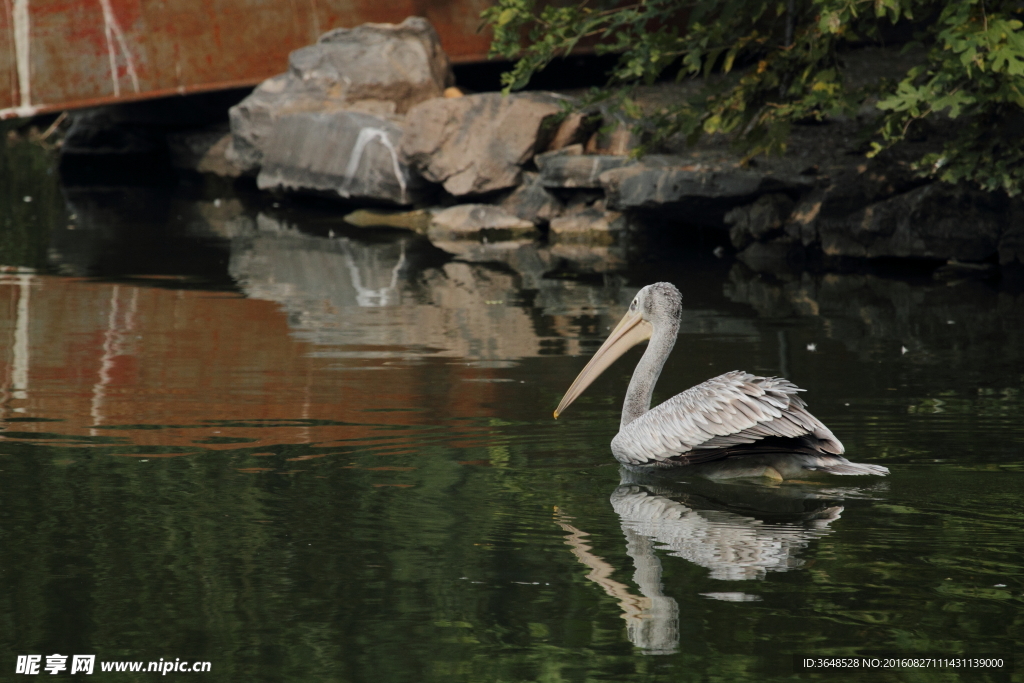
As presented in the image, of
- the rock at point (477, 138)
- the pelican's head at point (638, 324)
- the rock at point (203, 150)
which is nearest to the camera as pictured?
the pelican's head at point (638, 324)

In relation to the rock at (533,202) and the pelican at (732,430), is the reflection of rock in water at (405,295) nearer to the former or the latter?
the rock at (533,202)

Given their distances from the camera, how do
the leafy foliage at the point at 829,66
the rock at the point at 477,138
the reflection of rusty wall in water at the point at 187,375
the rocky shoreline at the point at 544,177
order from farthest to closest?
the rock at the point at 477,138, the rocky shoreline at the point at 544,177, the leafy foliage at the point at 829,66, the reflection of rusty wall in water at the point at 187,375

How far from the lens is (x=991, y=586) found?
183 inches

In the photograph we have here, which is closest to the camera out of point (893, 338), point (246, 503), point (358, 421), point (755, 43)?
point (246, 503)

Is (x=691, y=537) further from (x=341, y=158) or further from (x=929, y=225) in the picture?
(x=341, y=158)

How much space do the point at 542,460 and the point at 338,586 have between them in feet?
5.72

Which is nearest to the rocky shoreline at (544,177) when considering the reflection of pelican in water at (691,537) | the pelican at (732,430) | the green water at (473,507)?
the green water at (473,507)

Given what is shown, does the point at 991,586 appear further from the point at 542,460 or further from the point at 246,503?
the point at 246,503

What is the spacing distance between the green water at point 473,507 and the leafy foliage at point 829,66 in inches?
58.6

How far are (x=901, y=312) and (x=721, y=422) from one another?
5790 mm

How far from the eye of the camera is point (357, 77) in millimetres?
19922

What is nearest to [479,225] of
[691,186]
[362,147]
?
[362,147]

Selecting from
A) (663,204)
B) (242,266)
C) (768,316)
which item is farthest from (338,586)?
(663,204)

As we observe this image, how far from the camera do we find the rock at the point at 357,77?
64.9ft
